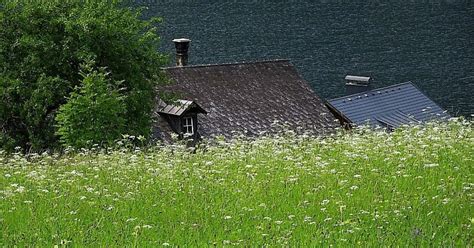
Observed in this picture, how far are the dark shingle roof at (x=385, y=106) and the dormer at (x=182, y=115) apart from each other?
889 centimetres

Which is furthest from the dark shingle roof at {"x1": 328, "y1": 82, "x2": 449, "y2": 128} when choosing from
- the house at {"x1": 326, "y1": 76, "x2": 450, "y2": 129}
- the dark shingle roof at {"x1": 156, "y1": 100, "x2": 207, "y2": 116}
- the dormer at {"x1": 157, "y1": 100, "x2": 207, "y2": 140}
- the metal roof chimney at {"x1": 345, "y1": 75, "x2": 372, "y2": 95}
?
the dark shingle roof at {"x1": 156, "y1": 100, "x2": 207, "y2": 116}

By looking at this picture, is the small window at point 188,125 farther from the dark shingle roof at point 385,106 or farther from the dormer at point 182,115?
the dark shingle roof at point 385,106

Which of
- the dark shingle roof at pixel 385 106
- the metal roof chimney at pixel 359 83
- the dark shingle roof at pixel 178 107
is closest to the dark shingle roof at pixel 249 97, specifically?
the dark shingle roof at pixel 385 106

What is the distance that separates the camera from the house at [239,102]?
112 feet

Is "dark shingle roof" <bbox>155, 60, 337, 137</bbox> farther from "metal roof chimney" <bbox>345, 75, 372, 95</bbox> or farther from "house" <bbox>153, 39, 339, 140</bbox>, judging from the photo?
"metal roof chimney" <bbox>345, 75, 372, 95</bbox>

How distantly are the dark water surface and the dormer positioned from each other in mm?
43196

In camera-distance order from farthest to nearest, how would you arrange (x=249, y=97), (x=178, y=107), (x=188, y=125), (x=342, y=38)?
(x=342, y=38) → (x=249, y=97) → (x=188, y=125) → (x=178, y=107)

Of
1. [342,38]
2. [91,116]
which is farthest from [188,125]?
[342,38]

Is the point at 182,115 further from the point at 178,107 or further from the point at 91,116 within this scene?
the point at 91,116

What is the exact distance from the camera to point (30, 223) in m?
7.63

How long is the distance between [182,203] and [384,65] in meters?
96.0

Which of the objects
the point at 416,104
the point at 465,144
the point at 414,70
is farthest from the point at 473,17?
the point at 465,144

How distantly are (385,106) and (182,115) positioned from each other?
13.2 m

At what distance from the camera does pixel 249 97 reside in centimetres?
3925
